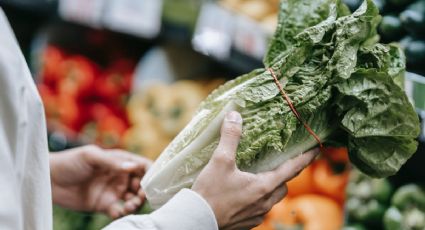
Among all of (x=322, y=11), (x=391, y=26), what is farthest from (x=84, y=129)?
(x=322, y=11)

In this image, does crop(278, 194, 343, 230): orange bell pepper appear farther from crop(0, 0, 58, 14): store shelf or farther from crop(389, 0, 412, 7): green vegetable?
crop(0, 0, 58, 14): store shelf

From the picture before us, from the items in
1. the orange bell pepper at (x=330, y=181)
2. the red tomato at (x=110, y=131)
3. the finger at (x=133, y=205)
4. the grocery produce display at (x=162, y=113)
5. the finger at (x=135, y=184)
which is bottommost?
the red tomato at (x=110, y=131)

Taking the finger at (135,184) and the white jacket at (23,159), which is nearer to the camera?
the white jacket at (23,159)

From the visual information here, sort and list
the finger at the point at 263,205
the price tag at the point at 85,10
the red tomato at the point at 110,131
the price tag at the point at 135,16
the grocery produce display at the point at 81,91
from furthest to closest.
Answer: the grocery produce display at the point at 81,91
the red tomato at the point at 110,131
the price tag at the point at 85,10
the price tag at the point at 135,16
the finger at the point at 263,205

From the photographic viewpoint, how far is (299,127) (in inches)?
52.9

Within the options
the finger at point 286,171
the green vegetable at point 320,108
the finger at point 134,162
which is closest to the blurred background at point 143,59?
the green vegetable at point 320,108

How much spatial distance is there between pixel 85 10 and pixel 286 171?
204 cm

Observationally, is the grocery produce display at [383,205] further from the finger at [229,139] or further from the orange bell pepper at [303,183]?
the finger at [229,139]

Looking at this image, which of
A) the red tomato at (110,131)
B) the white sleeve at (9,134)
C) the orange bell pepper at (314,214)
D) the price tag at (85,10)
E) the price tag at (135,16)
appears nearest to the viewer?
the white sleeve at (9,134)

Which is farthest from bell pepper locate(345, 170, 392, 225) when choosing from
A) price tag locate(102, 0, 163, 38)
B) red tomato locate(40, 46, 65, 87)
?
red tomato locate(40, 46, 65, 87)

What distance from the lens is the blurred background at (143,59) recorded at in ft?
6.76

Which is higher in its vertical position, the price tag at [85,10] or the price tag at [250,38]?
the price tag at [250,38]

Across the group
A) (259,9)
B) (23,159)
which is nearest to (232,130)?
(23,159)

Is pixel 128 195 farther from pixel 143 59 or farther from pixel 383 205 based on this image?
pixel 143 59
